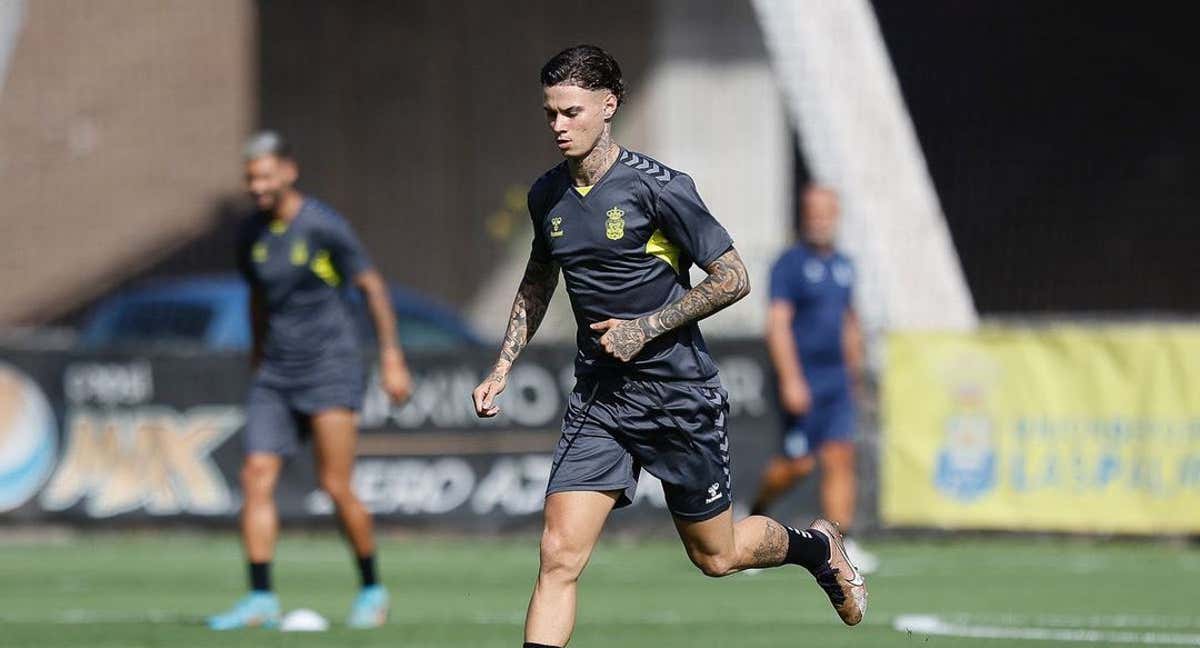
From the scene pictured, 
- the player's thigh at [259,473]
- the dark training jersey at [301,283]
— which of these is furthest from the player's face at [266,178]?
Answer: the player's thigh at [259,473]

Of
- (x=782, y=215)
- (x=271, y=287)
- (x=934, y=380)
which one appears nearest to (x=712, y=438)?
(x=271, y=287)

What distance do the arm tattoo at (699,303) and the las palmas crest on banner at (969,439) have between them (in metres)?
8.69

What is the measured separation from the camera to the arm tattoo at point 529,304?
8.01 metres

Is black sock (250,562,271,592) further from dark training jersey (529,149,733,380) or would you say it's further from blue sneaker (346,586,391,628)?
dark training jersey (529,149,733,380)

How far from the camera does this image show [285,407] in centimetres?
1102

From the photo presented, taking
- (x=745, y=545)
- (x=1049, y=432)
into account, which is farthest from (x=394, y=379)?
(x=1049, y=432)

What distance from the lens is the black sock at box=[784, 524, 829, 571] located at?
8328 millimetres

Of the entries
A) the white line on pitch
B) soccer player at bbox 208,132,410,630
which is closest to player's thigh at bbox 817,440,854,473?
the white line on pitch

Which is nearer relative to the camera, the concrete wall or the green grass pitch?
the green grass pitch

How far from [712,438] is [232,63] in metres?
16.3

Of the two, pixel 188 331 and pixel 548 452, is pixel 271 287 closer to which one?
pixel 548 452

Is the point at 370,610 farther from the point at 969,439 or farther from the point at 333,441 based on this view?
the point at 969,439

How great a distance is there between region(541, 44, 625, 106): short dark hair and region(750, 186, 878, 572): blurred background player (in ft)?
19.8

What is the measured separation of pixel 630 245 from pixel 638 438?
0.67 m
